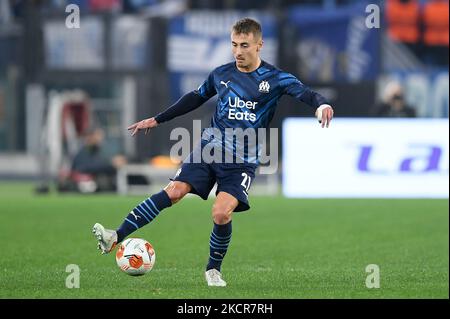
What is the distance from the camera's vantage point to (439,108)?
2878cm

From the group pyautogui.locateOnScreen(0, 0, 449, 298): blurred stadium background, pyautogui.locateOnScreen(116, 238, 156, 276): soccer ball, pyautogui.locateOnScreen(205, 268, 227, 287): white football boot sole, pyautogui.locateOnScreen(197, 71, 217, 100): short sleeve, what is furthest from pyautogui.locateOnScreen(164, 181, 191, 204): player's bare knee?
pyautogui.locateOnScreen(0, 0, 449, 298): blurred stadium background

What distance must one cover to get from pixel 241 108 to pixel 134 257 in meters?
1.44

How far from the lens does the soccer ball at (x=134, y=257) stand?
963 cm

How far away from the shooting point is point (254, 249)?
1310 centimetres

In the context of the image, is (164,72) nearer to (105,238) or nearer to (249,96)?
(249,96)

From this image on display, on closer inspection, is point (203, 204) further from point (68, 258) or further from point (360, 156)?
point (68, 258)

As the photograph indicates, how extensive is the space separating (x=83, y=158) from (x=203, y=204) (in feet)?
15.8

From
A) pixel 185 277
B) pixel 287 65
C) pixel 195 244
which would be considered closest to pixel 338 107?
→ pixel 287 65

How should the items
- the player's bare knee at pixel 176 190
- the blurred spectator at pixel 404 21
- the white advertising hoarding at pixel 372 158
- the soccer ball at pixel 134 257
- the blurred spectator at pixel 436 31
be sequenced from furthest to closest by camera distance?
1. the blurred spectator at pixel 404 21
2. the blurred spectator at pixel 436 31
3. the white advertising hoarding at pixel 372 158
4. the soccer ball at pixel 134 257
5. the player's bare knee at pixel 176 190

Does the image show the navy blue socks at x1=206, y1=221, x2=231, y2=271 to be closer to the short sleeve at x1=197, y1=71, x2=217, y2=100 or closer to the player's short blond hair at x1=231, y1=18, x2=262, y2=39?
the short sleeve at x1=197, y1=71, x2=217, y2=100

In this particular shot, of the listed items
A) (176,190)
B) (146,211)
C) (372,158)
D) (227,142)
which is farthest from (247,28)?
(372,158)

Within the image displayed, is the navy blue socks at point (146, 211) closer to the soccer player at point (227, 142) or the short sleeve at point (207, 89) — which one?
the soccer player at point (227, 142)

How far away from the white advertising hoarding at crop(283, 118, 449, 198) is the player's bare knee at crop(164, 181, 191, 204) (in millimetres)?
10597

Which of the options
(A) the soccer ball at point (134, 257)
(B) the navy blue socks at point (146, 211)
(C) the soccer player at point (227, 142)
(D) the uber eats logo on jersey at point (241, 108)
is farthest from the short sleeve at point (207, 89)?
(A) the soccer ball at point (134, 257)
